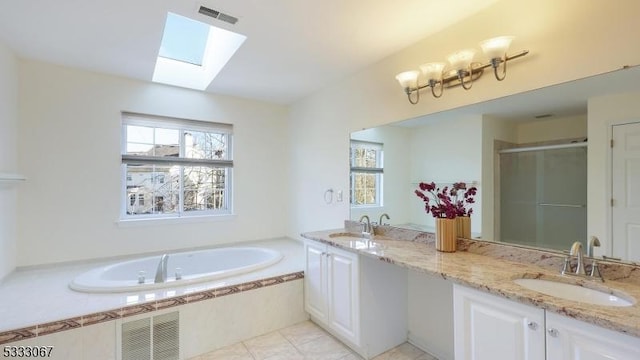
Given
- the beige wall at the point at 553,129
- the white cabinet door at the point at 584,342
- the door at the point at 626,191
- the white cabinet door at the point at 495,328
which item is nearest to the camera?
the white cabinet door at the point at 584,342

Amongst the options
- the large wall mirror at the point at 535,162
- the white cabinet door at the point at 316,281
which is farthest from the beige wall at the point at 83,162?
the large wall mirror at the point at 535,162

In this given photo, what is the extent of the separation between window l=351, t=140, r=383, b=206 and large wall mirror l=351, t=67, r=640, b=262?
0.69 feet

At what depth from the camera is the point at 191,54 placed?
321 cm

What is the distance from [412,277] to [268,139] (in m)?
2.67

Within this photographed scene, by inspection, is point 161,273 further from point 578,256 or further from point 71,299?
point 578,256

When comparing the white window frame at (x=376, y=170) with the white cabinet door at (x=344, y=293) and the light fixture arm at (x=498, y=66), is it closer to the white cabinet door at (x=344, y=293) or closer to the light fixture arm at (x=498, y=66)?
the white cabinet door at (x=344, y=293)

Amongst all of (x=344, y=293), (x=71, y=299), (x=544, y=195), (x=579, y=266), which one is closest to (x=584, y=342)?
(x=579, y=266)

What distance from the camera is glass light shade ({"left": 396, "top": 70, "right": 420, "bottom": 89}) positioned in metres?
2.19

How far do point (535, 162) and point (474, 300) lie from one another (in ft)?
3.05

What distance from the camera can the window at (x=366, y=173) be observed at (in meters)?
2.70

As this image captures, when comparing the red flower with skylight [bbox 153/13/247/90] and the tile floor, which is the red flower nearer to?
the tile floor

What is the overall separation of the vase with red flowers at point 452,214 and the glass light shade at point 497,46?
822 mm

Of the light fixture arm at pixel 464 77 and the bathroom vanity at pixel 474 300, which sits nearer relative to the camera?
the bathroom vanity at pixel 474 300

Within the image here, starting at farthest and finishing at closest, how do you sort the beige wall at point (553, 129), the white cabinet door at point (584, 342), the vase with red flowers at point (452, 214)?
the vase with red flowers at point (452, 214) < the beige wall at point (553, 129) < the white cabinet door at point (584, 342)
